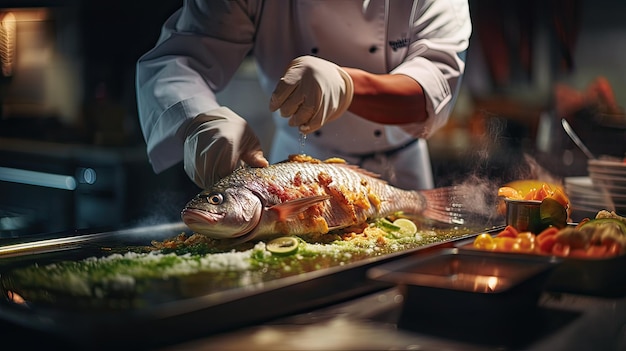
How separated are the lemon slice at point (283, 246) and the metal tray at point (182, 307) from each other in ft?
0.76

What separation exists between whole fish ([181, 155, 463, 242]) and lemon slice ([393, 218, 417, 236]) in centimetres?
5

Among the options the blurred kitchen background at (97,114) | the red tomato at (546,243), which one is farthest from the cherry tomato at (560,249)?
the blurred kitchen background at (97,114)

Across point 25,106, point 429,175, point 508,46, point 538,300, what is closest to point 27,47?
point 25,106

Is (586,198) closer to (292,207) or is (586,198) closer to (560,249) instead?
(560,249)

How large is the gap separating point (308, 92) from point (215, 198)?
1.47 feet

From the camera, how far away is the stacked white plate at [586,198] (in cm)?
281

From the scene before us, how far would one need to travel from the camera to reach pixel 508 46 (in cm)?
529

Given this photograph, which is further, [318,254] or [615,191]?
[615,191]

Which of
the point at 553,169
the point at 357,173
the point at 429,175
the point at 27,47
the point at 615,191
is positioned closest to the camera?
the point at 357,173

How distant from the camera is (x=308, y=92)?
211 cm

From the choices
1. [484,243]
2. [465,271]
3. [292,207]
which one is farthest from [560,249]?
[292,207]

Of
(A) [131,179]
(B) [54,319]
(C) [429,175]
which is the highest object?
(B) [54,319]

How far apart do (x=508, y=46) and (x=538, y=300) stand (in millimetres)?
4096

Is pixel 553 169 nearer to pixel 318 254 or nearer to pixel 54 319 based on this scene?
pixel 318 254
